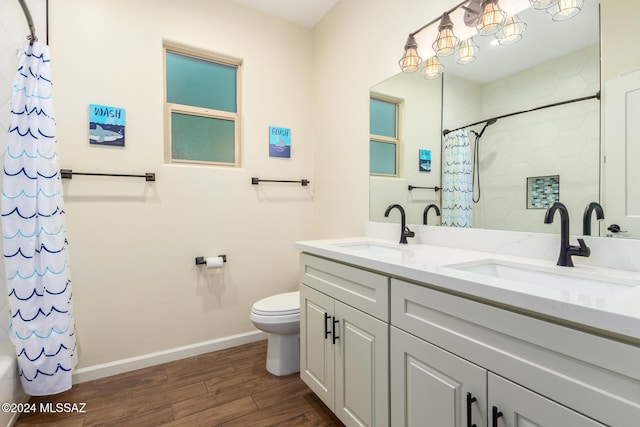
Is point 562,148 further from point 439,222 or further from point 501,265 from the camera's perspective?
point 439,222

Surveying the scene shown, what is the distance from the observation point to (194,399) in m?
1.78

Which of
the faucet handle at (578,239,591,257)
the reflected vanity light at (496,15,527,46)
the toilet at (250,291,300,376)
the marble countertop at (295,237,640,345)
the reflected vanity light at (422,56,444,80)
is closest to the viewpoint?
the marble countertop at (295,237,640,345)

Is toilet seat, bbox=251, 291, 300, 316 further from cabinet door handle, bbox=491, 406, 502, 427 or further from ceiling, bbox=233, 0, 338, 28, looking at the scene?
ceiling, bbox=233, 0, 338, 28

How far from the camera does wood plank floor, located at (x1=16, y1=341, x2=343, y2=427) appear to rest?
160cm

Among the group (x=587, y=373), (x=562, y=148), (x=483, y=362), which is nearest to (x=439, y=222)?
(x=562, y=148)

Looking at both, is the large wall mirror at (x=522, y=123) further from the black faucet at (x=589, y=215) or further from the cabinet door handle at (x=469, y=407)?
the cabinet door handle at (x=469, y=407)

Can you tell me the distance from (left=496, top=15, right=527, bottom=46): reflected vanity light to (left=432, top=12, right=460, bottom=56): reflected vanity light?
8.7 inches

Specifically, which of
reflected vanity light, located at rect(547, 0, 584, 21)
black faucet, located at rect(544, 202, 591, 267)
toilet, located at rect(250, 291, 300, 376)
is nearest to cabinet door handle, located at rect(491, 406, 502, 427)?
black faucet, located at rect(544, 202, 591, 267)

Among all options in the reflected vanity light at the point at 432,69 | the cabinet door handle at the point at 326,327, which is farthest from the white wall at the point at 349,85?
the cabinet door handle at the point at 326,327

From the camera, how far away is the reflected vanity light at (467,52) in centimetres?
154

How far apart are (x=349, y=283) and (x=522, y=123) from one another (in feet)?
3.43

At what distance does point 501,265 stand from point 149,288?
2176 millimetres

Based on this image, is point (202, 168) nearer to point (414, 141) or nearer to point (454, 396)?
point (414, 141)

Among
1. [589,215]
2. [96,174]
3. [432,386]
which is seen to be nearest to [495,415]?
[432,386]
